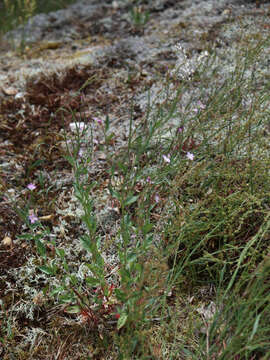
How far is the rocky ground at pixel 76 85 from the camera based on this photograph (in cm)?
216

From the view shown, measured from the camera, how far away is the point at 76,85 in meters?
3.31

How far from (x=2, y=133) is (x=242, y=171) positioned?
2.14 metres

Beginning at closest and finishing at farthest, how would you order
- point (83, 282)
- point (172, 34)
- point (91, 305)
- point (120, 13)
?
1. point (91, 305)
2. point (83, 282)
3. point (172, 34)
4. point (120, 13)

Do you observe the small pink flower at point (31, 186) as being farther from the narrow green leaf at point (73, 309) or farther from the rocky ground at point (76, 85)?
the narrow green leaf at point (73, 309)

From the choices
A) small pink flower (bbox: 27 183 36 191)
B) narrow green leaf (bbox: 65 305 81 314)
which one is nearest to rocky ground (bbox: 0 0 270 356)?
small pink flower (bbox: 27 183 36 191)

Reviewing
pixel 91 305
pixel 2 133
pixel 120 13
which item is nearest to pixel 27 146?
pixel 2 133

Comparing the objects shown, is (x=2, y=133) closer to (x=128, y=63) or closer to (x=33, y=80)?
(x=33, y=80)

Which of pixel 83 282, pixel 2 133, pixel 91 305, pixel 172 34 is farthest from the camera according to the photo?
pixel 172 34

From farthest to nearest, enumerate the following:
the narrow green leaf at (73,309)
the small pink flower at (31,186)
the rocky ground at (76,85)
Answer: the small pink flower at (31,186)
the rocky ground at (76,85)
the narrow green leaf at (73,309)

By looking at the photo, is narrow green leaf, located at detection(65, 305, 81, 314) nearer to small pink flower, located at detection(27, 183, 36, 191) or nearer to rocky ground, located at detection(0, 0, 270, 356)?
rocky ground, located at detection(0, 0, 270, 356)

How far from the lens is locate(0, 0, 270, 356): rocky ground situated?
7.07ft

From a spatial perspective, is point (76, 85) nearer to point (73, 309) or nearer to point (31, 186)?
point (31, 186)

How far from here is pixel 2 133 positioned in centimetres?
291

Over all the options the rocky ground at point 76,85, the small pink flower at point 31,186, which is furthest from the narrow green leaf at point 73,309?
the small pink flower at point 31,186
